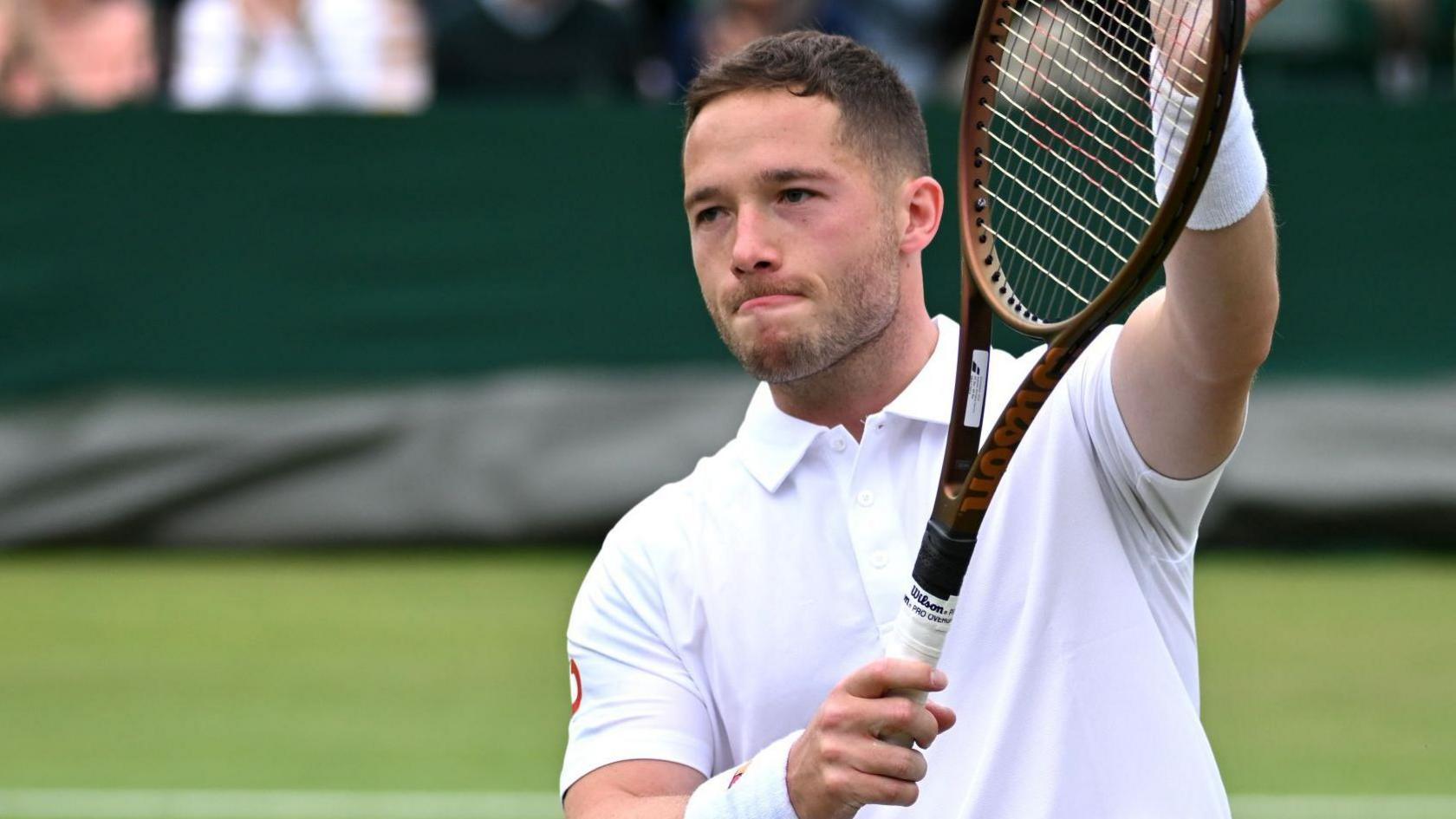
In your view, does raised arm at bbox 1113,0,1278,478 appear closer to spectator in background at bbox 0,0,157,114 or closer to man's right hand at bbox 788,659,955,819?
man's right hand at bbox 788,659,955,819

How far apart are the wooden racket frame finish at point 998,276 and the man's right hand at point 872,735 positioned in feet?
0.70

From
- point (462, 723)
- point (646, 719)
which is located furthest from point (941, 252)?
point (646, 719)

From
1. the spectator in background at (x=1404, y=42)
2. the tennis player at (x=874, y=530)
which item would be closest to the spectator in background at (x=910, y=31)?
the spectator in background at (x=1404, y=42)

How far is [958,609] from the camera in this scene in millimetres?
2707

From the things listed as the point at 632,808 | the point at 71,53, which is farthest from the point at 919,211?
the point at 71,53

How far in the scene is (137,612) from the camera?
790 cm

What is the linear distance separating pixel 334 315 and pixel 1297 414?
12.6 feet

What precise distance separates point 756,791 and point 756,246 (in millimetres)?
682

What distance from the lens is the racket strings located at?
8.13 ft

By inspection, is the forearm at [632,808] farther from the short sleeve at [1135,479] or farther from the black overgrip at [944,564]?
the short sleeve at [1135,479]

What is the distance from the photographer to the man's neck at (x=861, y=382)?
2863mm

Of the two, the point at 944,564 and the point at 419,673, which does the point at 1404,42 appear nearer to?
the point at 419,673

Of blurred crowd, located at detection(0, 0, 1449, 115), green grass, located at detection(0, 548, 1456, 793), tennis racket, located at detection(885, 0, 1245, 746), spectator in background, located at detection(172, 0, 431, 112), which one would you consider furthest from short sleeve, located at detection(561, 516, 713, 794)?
spectator in background, located at detection(172, 0, 431, 112)

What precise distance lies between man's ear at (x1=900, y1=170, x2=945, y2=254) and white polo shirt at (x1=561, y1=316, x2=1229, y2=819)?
163 mm
